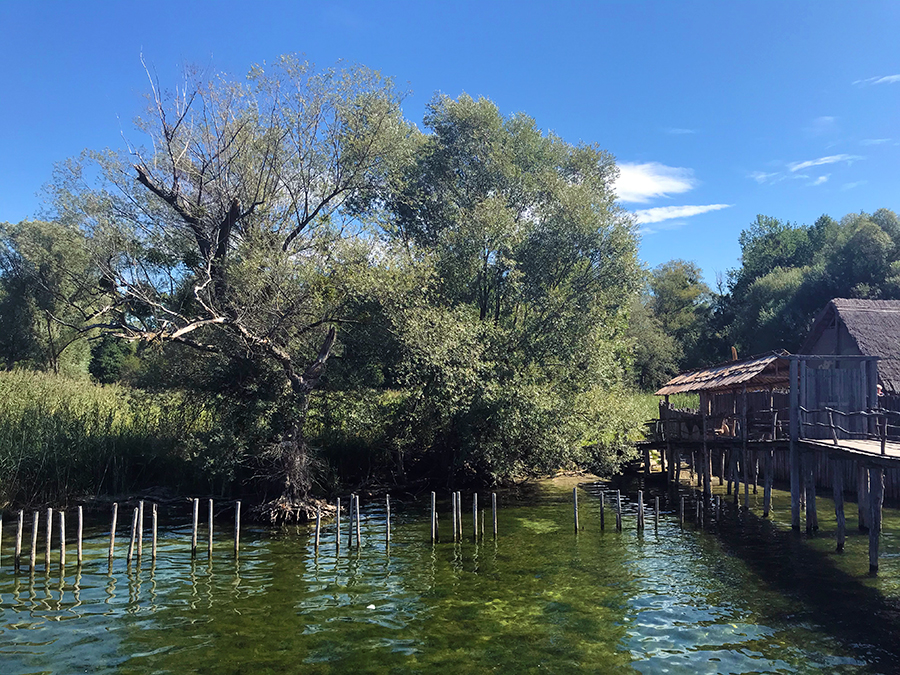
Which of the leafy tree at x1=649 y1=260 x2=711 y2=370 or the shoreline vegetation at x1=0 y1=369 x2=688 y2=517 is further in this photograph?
the leafy tree at x1=649 y1=260 x2=711 y2=370

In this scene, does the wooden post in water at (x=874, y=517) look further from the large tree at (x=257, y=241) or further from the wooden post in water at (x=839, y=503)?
the large tree at (x=257, y=241)

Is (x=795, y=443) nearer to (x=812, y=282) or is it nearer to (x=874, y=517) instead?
(x=874, y=517)

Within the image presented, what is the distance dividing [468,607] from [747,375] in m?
15.8

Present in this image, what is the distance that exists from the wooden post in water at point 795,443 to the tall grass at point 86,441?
17.6 metres

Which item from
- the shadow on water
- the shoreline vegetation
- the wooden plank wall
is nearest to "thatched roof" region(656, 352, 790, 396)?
the wooden plank wall

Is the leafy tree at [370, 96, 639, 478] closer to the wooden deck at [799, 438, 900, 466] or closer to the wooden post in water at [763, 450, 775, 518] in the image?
the wooden post in water at [763, 450, 775, 518]

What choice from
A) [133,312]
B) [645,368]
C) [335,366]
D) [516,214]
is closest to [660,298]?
[645,368]

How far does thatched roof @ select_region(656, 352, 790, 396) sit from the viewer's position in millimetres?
23875

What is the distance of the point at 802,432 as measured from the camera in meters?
18.8

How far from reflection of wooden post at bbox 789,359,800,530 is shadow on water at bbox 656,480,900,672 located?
0.62 m

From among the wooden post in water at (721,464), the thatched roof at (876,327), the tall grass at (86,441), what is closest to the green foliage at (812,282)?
the thatched roof at (876,327)

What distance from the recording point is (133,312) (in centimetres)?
2109

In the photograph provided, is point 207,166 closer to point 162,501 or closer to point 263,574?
point 162,501

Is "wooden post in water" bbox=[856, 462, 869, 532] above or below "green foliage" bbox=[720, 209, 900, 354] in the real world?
below
